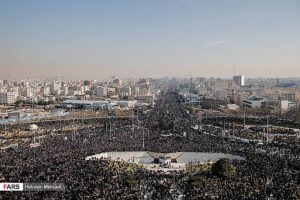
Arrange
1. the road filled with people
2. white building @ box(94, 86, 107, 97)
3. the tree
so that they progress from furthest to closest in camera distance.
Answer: white building @ box(94, 86, 107, 97) → the tree → the road filled with people

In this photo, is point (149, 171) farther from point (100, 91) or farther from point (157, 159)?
point (100, 91)

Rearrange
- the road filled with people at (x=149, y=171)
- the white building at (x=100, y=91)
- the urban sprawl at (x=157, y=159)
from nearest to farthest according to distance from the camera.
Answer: the road filled with people at (x=149, y=171)
the urban sprawl at (x=157, y=159)
the white building at (x=100, y=91)

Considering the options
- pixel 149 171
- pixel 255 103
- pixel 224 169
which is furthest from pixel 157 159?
pixel 255 103

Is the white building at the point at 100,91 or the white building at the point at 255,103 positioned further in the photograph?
the white building at the point at 100,91

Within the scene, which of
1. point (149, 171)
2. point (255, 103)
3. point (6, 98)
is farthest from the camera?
point (6, 98)

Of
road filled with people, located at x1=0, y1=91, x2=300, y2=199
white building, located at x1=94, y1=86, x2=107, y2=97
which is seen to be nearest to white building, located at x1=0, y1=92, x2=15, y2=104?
white building, located at x1=94, y1=86, x2=107, y2=97

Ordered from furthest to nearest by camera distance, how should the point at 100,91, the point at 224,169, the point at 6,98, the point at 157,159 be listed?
the point at 100,91 < the point at 6,98 < the point at 157,159 < the point at 224,169

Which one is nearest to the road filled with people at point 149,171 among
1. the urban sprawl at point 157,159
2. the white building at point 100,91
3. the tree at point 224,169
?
the urban sprawl at point 157,159

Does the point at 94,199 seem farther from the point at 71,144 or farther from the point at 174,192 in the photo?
the point at 71,144

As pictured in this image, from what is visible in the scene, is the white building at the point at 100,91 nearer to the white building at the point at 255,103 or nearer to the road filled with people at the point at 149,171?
the white building at the point at 255,103

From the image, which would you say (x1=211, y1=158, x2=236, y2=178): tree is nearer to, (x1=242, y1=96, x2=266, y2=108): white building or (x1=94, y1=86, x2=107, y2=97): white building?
(x1=242, y1=96, x2=266, y2=108): white building
